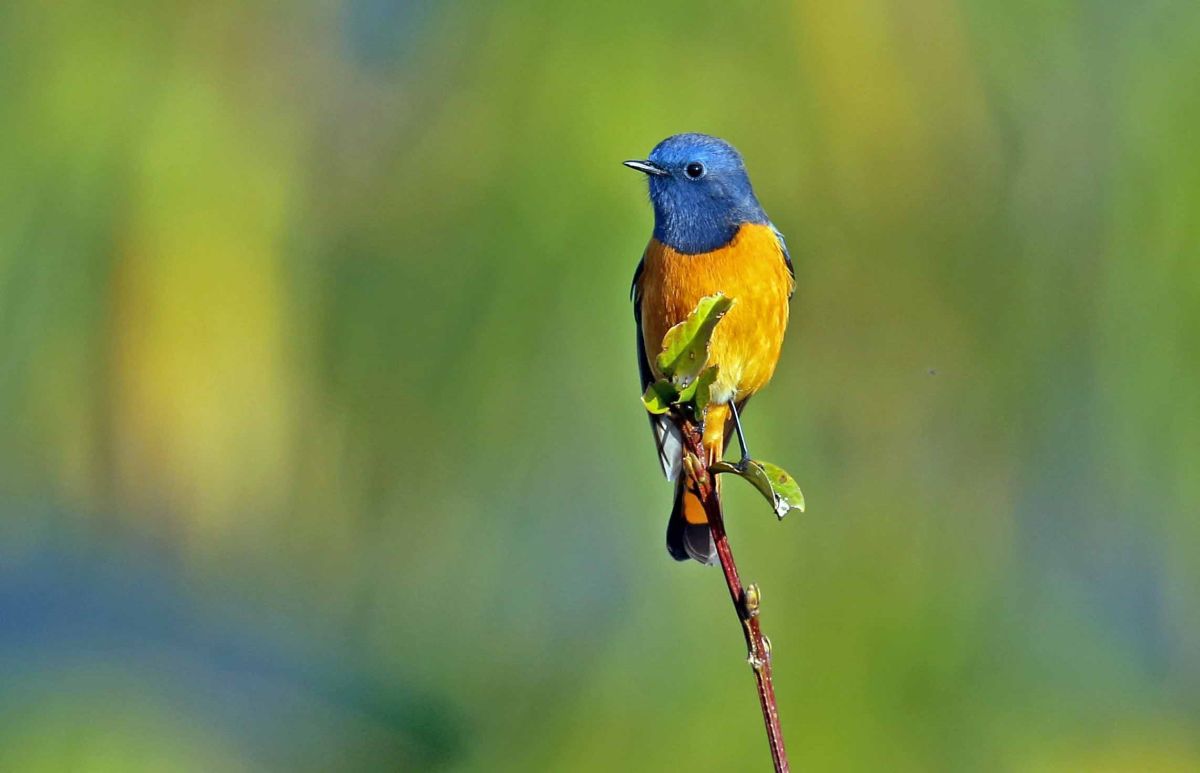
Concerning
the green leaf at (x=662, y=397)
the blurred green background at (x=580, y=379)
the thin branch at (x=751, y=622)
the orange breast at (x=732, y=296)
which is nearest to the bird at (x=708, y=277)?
the orange breast at (x=732, y=296)

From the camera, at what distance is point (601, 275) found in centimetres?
413

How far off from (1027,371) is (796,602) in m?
1.24

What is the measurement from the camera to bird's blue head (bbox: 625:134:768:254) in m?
3.78

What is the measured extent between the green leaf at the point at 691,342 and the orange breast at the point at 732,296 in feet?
4.36

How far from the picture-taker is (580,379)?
4.26 metres

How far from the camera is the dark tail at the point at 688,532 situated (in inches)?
153

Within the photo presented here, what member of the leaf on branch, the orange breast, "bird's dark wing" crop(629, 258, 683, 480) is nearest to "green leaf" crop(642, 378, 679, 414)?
the leaf on branch

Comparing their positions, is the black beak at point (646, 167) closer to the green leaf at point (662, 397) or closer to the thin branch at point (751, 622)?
the green leaf at point (662, 397)

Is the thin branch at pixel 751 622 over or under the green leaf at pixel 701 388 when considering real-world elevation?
under

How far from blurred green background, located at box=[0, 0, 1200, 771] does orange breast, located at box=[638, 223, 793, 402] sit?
41 centimetres

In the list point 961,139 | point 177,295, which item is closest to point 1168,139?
→ point 961,139

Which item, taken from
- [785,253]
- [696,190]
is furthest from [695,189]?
[785,253]

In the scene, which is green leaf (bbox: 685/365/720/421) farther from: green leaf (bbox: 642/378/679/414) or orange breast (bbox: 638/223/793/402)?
orange breast (bbox: 638/223/793/402)

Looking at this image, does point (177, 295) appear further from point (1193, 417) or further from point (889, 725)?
point (1193, 417)
